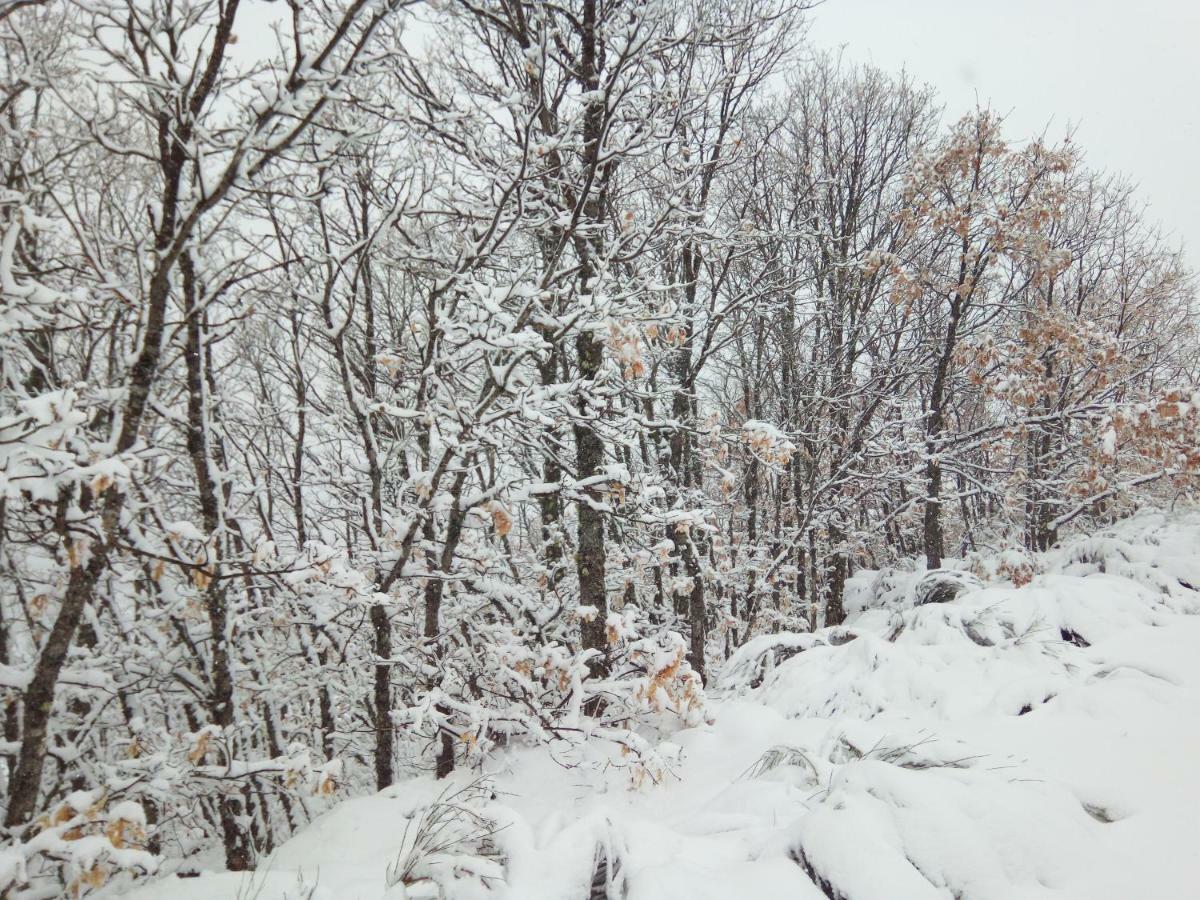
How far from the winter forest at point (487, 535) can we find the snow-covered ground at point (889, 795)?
0.02m

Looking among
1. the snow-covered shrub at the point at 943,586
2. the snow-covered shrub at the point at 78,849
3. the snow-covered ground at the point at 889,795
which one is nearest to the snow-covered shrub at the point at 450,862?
the snow-covered ground at the point at 889,795

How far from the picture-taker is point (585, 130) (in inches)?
238

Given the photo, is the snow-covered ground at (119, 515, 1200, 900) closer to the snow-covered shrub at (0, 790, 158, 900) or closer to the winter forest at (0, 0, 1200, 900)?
the winter forest at (0, 0, 1200, 900)

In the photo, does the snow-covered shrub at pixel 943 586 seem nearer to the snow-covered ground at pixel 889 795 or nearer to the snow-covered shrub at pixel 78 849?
the snow-covered ground at pixel 889 795

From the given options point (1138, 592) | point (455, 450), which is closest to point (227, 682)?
point (455, 450)

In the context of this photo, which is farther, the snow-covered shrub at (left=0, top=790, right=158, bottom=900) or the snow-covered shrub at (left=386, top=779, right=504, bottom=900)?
the snow-covered shrub at (left=386, top=779, right=504, bottom=900)

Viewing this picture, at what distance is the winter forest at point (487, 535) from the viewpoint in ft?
8.38

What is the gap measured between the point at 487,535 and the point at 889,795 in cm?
680

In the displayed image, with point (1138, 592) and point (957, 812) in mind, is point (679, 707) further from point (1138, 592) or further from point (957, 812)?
point (1138, 592)

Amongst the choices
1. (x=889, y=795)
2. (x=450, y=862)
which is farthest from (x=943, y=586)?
(x=450, y=862)

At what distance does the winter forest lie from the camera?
255 centimetres

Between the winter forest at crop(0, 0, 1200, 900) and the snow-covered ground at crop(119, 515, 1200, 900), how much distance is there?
0.08ft

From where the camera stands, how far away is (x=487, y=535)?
28.3 ft

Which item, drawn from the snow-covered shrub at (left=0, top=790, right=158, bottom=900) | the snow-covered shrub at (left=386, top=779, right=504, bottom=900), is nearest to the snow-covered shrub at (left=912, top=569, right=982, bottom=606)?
the snow-covered shrub at (left=386, top=779, right=504, bottom=900)
